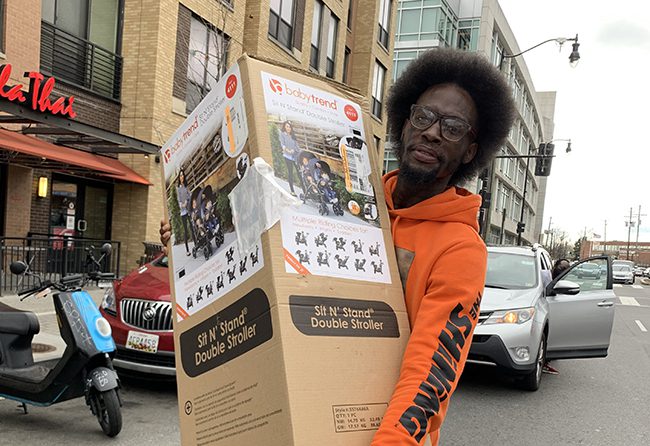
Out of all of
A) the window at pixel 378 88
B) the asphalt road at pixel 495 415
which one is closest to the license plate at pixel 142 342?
the asphalt road at pixel 495 415

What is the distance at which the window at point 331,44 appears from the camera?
2344cm

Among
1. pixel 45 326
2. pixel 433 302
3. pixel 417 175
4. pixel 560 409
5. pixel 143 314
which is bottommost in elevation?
pixel 560 409

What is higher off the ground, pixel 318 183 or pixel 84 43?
pixel 84 43

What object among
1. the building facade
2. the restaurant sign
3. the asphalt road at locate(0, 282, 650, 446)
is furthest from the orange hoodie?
the building facade

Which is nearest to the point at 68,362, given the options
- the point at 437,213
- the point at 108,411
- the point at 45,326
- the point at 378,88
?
the point at 108,411

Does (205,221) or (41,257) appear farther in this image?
(41,257)

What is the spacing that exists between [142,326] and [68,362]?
47.3 inches

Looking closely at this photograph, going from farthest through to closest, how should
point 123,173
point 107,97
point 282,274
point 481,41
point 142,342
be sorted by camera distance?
point 481,41
point 107,97
point 123,173
point 142,342
point 282,274

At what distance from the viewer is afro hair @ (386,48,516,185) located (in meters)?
1.86

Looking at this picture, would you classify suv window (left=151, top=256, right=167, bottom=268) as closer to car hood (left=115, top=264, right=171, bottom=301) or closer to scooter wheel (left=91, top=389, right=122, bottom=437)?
car hood (left=115, top=264, right=171, bottom=301)

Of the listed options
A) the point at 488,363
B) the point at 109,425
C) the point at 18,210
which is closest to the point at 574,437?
the point at 488,363

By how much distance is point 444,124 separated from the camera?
1725 millimetres

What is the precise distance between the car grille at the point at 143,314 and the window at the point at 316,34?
1755 cm

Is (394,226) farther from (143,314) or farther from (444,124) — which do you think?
(143,314)
